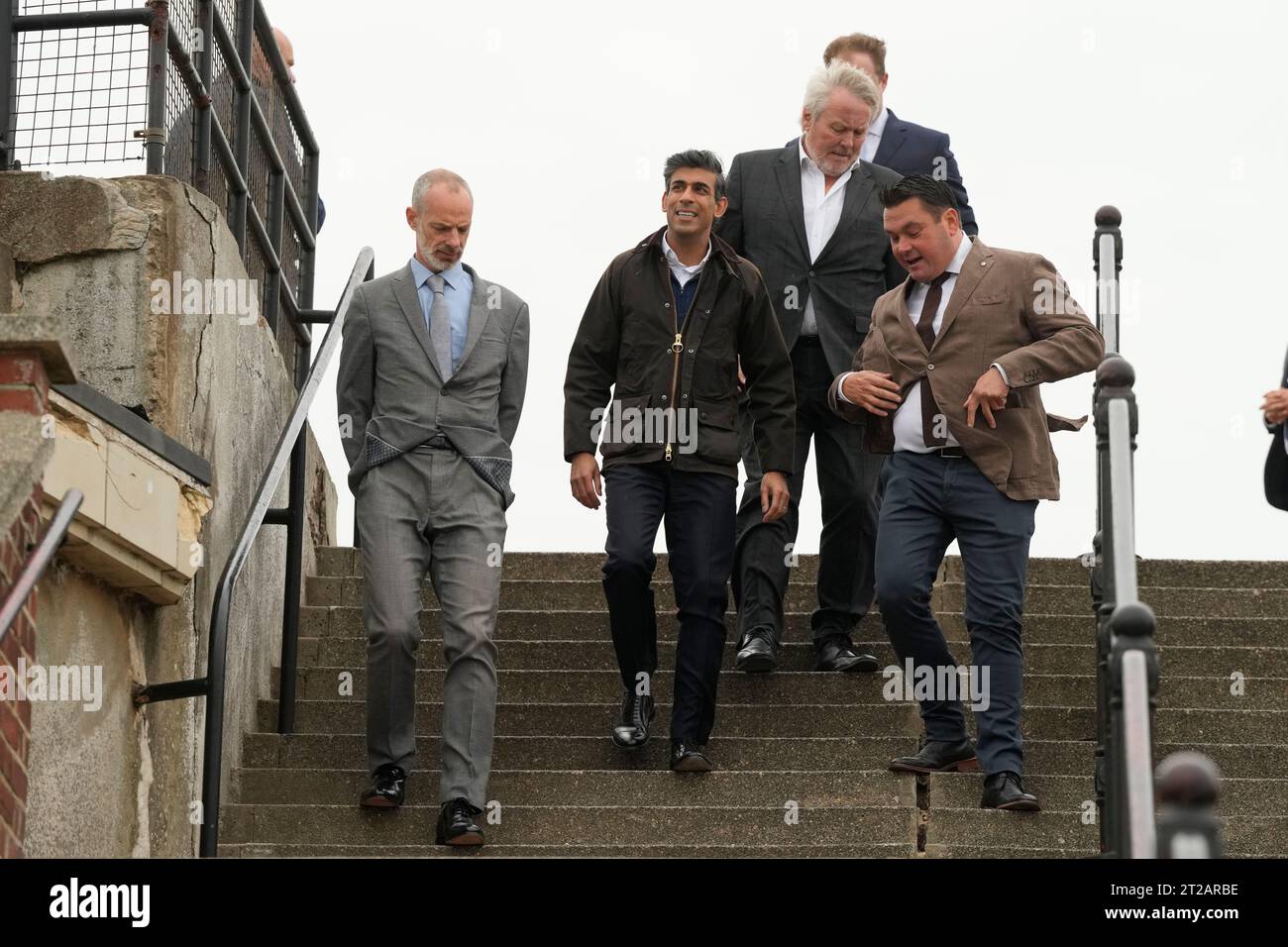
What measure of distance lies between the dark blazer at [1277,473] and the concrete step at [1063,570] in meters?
1.97

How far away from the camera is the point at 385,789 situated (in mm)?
6758

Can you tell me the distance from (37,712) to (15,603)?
0.95 m

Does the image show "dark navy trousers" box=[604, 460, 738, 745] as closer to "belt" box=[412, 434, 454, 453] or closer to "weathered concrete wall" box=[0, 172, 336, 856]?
"belt" box=[412, 434, 454, 453]

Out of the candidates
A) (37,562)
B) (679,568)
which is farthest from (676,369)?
(37,562)

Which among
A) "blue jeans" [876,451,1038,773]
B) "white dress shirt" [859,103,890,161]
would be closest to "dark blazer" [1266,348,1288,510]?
"blue jeans" [876,451,1038,773]

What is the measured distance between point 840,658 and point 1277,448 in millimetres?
1682

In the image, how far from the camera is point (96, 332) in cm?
682

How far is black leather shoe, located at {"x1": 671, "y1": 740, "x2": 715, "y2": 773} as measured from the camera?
22.6 ft

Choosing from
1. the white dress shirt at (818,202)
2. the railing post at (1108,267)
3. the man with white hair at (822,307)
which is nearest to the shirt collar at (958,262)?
the railing post at (1108,267)

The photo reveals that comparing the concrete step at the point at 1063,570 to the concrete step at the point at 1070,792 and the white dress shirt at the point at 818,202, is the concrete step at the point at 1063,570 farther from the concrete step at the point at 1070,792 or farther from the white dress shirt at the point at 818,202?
the concrete step at the point at 1070,792

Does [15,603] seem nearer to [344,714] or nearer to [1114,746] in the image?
[1114,746]

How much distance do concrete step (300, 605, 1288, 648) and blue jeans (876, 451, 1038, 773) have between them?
1.25 meters

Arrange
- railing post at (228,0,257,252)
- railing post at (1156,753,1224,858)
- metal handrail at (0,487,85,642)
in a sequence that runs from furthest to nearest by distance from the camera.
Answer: railing post at (228,0,257,252) < metal handrail at (0,487,85,642) < railing post at (1156,753,1224,858)
